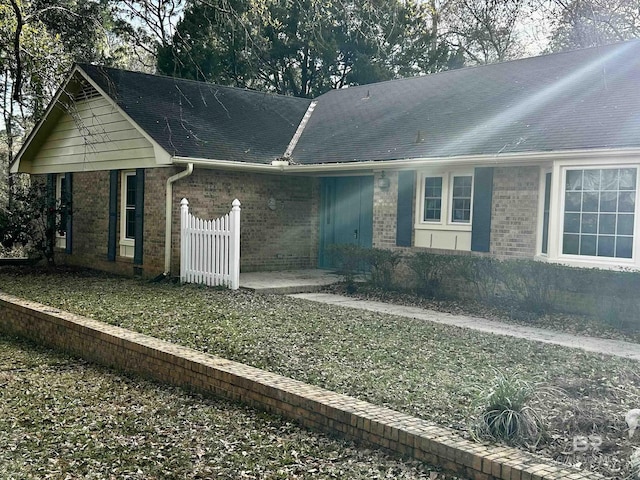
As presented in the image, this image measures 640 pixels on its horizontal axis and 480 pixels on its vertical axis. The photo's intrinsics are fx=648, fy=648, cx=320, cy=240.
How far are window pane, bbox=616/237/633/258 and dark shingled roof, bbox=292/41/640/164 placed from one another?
1460mm

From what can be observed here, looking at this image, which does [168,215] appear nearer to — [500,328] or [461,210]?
[461,210]

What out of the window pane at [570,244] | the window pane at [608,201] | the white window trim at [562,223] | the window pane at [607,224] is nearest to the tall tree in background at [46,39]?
the white window trim at [562,223]

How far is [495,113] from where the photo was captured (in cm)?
1299

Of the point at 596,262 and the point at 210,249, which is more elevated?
the point at 596,262

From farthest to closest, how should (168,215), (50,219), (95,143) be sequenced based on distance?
1. (50,219)
2. (95,143)
3. (168,215)

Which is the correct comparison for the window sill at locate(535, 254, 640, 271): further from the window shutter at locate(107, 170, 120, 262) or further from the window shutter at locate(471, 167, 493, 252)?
the window shutter at locate(107, 170, 120, 262)

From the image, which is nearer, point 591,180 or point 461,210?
point 591,180

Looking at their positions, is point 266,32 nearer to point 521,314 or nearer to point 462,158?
point 462,158

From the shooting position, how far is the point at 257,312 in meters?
9.64

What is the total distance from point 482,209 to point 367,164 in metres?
2.58

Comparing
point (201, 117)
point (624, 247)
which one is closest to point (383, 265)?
point (624, 247)

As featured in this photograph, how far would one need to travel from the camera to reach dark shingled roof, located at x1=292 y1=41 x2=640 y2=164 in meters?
10.8

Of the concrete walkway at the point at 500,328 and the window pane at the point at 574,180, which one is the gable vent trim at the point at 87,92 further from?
the window pane at the point at 574,180

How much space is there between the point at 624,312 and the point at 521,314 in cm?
146
